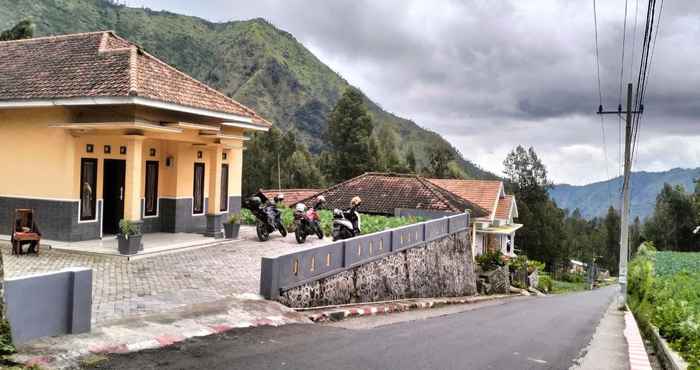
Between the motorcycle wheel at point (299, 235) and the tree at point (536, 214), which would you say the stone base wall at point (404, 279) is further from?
the tree at point (536, 214)

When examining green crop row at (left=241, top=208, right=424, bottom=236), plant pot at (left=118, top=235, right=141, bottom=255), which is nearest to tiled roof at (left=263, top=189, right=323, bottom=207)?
green crop row at (left=241, top=208, right=424, bottom=236)

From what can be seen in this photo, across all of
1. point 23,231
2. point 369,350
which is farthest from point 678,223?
point 23,231

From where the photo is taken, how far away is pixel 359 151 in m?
49.8

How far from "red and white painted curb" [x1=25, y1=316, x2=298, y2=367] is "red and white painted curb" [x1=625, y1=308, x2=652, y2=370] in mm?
5426

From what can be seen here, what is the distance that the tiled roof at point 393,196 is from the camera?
25.9 metres

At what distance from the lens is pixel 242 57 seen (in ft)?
350

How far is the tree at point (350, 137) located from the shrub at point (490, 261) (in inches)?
910

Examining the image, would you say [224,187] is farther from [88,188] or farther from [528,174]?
[528,174]

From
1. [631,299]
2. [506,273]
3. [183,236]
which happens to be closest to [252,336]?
[183,236]

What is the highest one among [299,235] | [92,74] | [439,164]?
[92,74]

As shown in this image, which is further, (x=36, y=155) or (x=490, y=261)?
(x=490, y=261)

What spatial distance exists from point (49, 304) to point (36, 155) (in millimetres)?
9086

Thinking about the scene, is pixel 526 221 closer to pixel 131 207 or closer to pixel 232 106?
pixel 232 106

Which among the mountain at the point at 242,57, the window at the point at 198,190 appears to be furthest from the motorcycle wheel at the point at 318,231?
the mountain at the point at 242,57
